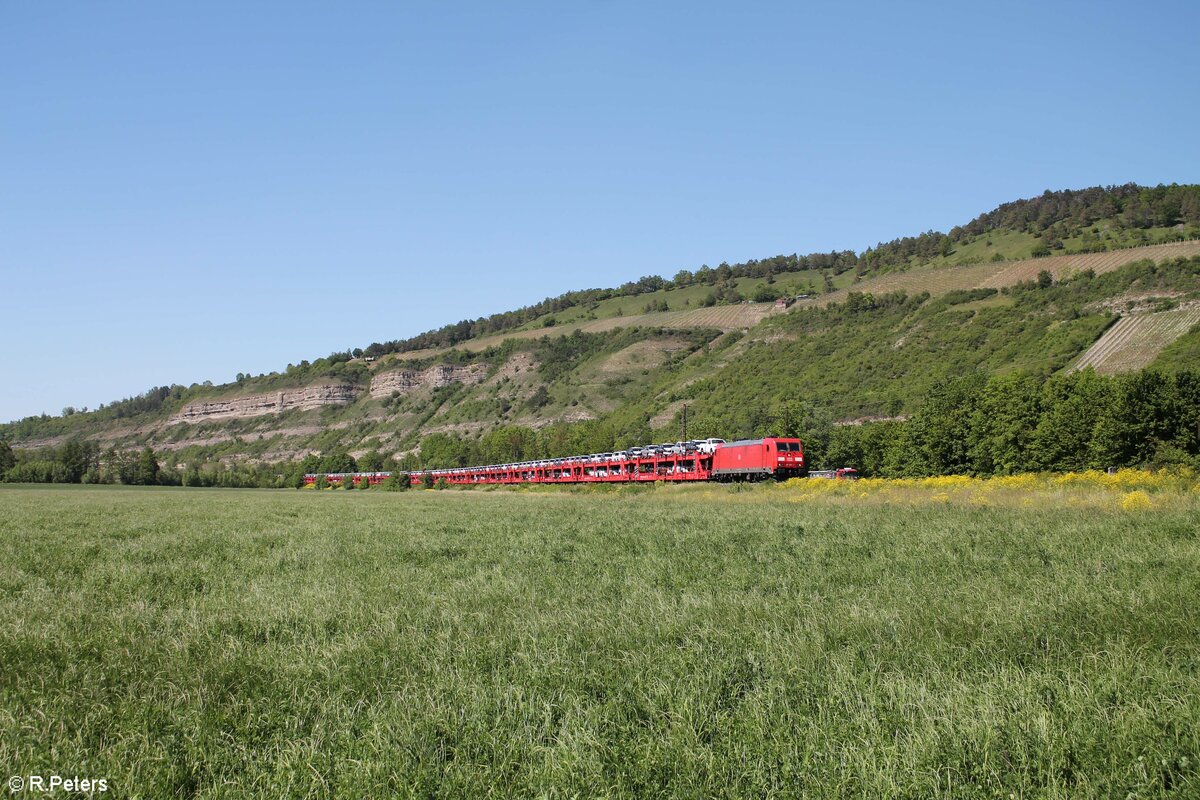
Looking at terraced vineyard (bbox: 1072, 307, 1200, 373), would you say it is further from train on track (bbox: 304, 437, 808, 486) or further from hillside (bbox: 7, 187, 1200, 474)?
train on track (bbox: 304, 437, 808, 486)

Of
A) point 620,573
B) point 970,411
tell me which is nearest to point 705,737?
point 620,573

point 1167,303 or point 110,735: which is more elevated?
point 1167,303

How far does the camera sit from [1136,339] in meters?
92.3

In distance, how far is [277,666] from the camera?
21.4 feet

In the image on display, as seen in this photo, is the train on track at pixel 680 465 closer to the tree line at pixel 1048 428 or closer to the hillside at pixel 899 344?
the tree line at pixel 1048 428

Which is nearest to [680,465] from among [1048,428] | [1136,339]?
[1048,428]

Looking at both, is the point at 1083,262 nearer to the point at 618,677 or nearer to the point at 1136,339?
the point at 1136,339

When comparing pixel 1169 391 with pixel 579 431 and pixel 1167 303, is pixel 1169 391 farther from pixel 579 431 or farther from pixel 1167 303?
pixel 579 431

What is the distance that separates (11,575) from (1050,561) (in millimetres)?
17161

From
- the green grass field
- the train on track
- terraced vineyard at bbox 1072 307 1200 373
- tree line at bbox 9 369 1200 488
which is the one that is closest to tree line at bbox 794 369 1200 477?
tree line at bbox 9 369 1200 488

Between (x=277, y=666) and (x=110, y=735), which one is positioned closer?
(x=110, y=735)

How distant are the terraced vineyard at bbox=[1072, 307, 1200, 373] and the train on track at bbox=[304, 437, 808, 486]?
2147 inches

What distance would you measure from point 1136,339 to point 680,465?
7034 centimetres

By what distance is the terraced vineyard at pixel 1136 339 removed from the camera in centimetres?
8550
